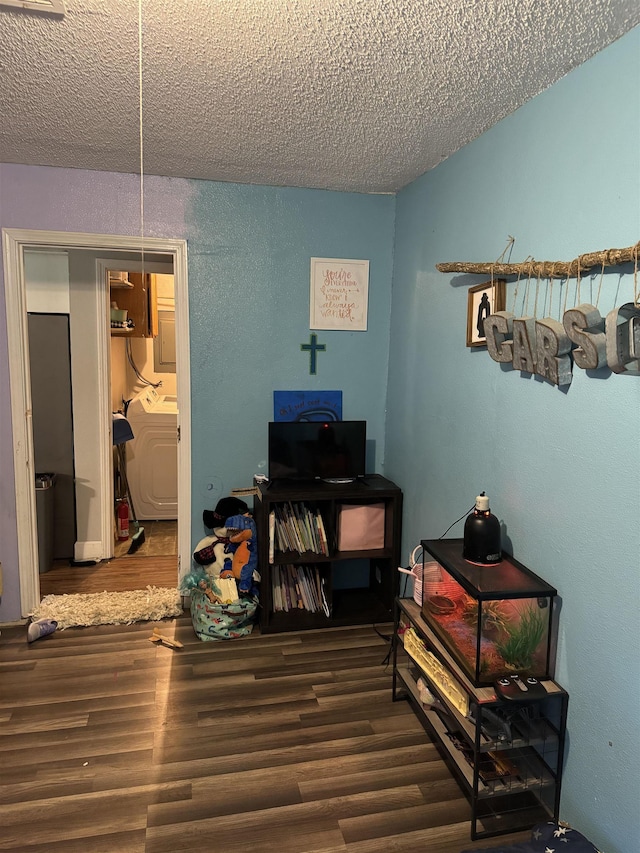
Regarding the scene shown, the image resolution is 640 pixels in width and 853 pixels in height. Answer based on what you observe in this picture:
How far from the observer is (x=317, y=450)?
294 centimetres

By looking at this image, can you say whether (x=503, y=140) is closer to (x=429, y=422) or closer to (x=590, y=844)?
(x=429, y=422)

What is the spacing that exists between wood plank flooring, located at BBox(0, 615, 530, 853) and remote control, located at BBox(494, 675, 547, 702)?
1.57 ft

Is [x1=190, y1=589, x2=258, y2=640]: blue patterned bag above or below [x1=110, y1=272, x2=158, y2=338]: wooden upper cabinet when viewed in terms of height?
below

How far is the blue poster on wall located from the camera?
3087 millimetres

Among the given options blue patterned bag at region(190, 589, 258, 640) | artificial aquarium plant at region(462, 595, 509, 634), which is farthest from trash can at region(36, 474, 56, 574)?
artificial aquarium plant at region(462, 595, 509, 634)

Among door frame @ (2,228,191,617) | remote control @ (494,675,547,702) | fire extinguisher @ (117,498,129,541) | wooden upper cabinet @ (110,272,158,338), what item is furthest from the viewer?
wooden upper cabinet @ (110,272,158,338)

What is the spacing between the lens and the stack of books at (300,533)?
9.30 ft

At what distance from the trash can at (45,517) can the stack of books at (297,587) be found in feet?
5.17

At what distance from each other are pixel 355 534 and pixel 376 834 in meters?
1.37

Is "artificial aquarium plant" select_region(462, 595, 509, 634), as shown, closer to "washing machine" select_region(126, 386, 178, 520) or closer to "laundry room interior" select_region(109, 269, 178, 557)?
"laundry room interior" select_region(109, 269, 178, 557)

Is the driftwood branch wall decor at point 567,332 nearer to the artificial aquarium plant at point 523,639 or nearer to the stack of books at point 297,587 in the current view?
the artificial aquarium plant at point 523,639

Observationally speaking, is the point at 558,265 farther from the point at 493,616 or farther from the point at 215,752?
the point at 215,752

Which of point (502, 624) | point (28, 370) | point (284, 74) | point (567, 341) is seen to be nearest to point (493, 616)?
point (502, 624)

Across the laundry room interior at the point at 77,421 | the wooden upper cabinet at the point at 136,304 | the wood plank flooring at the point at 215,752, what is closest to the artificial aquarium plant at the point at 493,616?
the wood plank flooring at the point at 215,752
